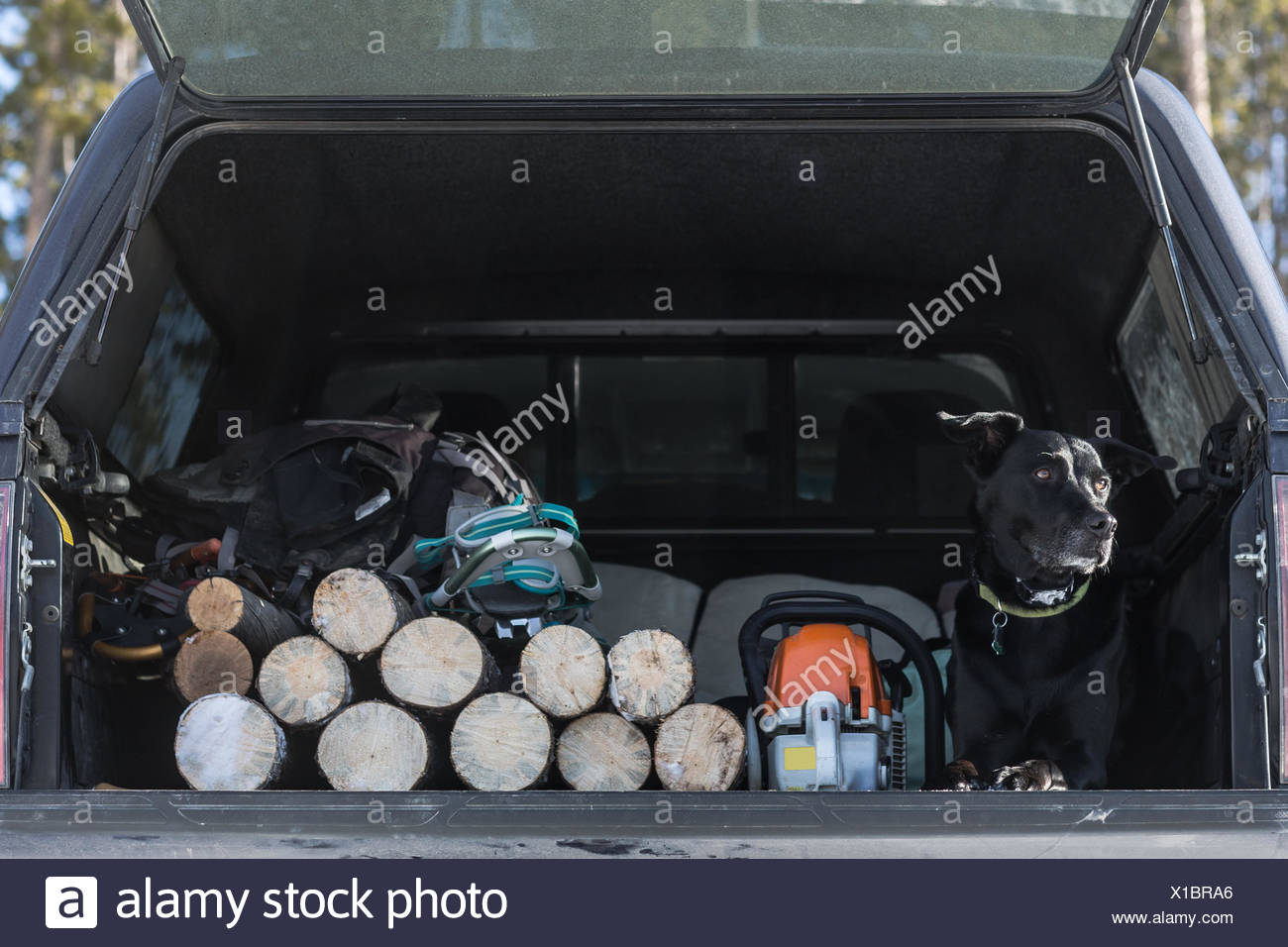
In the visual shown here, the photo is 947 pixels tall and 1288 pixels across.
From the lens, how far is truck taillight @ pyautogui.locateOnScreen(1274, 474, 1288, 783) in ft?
8.58

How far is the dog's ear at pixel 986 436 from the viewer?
3.46 m

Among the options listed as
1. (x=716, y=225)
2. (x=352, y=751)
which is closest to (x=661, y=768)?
(x=352, y=751)

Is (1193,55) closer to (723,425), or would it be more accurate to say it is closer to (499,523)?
(723,425)

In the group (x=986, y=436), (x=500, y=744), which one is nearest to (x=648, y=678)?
(x=500, y=744)

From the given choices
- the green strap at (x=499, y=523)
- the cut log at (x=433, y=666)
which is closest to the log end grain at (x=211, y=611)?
the cut log at (x=433, y=666)

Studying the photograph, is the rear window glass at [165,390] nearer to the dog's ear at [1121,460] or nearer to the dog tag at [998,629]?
the dog tag at [998,629]

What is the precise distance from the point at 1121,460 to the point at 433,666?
1.73 metres

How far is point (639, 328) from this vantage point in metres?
4.85

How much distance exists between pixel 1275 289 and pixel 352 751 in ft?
6.66

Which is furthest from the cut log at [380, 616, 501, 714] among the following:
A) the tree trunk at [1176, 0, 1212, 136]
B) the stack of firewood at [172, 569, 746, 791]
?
the tree trunk at [1176, 0, 1212, 136]

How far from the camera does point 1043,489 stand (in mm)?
3354

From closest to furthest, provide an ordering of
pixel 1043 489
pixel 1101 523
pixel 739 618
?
pixel 1101 523
pixel 1043 489
pixel 739 618
